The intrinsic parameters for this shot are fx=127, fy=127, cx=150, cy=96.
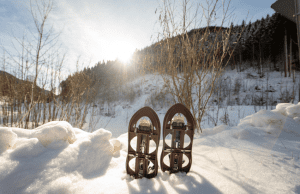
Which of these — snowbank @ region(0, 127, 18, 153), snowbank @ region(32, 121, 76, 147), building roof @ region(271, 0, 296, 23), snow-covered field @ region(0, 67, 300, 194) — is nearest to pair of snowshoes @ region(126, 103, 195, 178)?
snow-covered field @ region(0, 67, 300, 194)

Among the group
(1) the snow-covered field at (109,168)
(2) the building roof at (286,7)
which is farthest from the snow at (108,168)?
(2) the building roof at (286,7)

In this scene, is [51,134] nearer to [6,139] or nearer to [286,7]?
[6,139]

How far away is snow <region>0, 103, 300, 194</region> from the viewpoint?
0.86 metres

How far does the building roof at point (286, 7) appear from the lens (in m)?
1.98

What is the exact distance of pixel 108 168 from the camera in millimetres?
1221

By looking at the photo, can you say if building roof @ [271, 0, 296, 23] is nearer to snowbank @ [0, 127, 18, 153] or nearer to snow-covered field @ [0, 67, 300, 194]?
snow-covered field @ [0, 67, 300, 194]

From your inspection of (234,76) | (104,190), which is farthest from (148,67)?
(234,76)

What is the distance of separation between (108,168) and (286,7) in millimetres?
3449

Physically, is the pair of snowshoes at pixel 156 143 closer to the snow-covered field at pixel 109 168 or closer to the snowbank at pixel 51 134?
the snow-covered field at pixel 109 168

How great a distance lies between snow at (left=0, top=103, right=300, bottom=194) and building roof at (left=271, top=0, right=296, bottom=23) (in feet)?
6.55

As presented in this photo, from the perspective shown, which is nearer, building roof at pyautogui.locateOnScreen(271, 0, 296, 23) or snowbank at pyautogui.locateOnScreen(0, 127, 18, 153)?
snowbank at pyautogui.locateOnScreen(0, 127, 18, 153)

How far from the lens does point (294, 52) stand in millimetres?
14172

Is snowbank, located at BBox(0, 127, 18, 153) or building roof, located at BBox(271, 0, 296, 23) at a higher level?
building roof, located at BBox(271, 0, 296, 23)

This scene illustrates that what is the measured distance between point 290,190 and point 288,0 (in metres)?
2.73
